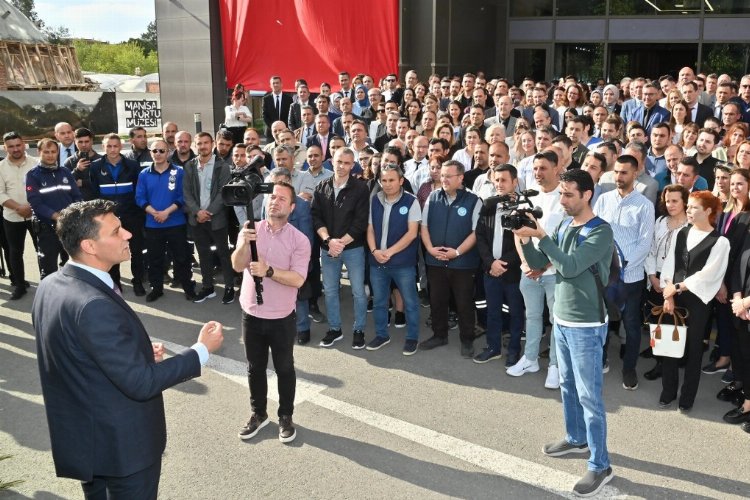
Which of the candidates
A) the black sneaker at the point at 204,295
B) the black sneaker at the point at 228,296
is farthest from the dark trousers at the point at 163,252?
the black sneaker at the point at 228,296

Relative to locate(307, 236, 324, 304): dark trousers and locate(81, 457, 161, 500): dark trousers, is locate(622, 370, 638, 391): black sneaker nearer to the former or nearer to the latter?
locate(307, 236, 324, 304): dark trousers

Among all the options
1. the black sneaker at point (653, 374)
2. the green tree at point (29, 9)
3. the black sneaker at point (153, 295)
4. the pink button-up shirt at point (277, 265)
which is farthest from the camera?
the green tree at point (29, 9)

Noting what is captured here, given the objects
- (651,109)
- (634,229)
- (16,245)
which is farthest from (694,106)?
(16,245)

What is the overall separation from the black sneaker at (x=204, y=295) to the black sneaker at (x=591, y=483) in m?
5.53

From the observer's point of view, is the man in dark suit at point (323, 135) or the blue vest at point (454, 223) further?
the man in dark suit at point (323, 135)

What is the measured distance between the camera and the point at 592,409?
4371 millimetres

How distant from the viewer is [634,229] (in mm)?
5965

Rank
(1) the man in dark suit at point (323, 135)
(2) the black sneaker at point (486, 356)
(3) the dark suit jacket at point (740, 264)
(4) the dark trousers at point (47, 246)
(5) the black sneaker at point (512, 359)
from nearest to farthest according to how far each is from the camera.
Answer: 1. (3) the dark suit jacket at point (740, 264)
2. (5) the black sneaker at point (512, 359)
3. (2) the black sneaker at point (486, 356)
4. (4) the dark trousers at point (47, 246)
5. (1) the man in dark suit at point (323, 135)

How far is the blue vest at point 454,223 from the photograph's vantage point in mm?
6672

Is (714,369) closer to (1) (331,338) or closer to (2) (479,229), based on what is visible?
(2) (479,229)

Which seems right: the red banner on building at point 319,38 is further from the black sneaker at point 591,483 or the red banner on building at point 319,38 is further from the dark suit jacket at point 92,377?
the dark suit jacket at point 92,377

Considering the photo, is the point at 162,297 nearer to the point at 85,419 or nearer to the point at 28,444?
the point at 28,444

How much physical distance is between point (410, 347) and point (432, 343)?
289 mm

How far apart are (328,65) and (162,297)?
10073 mm
